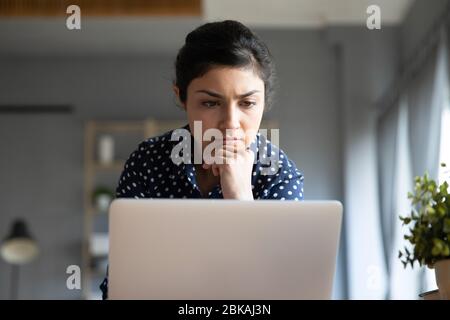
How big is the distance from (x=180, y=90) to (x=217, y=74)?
0.54 feet

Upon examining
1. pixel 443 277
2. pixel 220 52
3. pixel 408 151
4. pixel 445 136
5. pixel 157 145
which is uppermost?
pixel 408 151

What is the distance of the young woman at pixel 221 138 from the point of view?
4.33 feet

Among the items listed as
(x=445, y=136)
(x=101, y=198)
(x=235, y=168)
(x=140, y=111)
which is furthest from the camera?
(x=140, y=111)

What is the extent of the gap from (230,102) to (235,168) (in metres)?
0.13

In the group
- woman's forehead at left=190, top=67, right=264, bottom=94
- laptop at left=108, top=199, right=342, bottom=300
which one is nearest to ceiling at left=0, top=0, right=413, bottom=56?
woman's forehead at left=190, top=67, right=264, bottom=94

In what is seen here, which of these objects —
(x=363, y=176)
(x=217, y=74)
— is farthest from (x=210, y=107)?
(x=363, y=176)

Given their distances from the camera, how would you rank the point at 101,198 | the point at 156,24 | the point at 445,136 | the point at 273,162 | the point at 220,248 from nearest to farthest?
1. the point at 220,248
2. the point at 273,162
3. the point at 445,136
4. the point at 156,24
5. the point at 101,198

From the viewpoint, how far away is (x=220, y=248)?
0.87 metres

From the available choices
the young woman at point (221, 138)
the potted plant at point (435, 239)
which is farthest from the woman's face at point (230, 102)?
the potted plant at point (435, 239)

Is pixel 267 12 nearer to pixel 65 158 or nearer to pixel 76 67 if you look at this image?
pixel 76 67

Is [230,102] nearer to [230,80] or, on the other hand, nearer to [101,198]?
[230,80]

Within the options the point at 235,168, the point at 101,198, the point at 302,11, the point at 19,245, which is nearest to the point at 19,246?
the point at 19,245

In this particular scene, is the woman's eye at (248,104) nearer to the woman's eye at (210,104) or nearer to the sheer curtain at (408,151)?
the woman's eye at (210,104)

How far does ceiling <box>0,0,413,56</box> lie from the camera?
5.20 m
